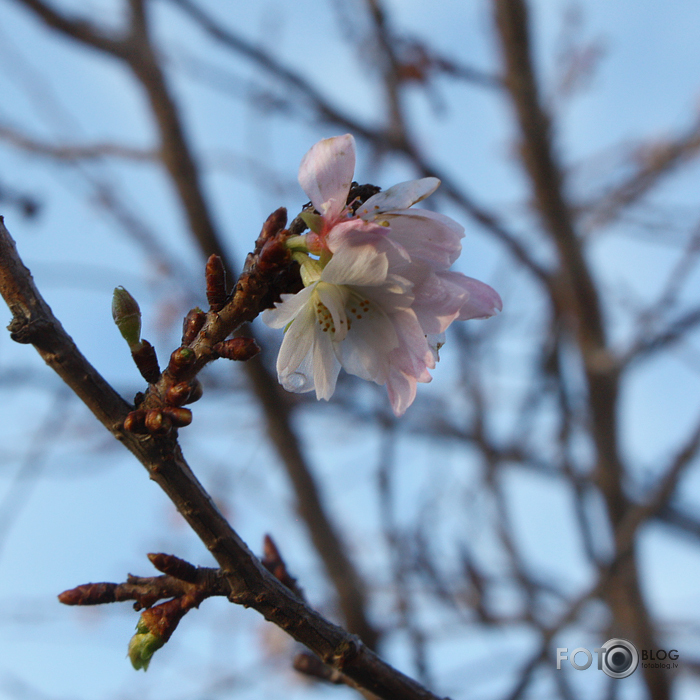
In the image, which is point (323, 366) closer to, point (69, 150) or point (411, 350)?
point (411, 350)

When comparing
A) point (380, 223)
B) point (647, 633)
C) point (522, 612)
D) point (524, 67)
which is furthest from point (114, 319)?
point (647, 633)

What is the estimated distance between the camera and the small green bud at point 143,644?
79cm

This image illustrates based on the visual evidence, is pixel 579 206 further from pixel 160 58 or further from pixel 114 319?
pixel 114 319

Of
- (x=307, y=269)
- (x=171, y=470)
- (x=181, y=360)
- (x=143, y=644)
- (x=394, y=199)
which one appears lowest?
(x=143, y=644)

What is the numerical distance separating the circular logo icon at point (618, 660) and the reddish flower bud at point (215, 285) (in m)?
1.50

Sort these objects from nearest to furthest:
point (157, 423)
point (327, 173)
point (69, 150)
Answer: point (157, 423)
point (327, 173)
point (69, 150)

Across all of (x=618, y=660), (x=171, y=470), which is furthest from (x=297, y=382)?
(x=618, y=660)

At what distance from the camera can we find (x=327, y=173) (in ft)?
2.66

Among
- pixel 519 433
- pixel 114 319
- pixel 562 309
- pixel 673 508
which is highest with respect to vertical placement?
pixel 562 309

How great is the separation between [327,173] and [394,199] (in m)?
0.09

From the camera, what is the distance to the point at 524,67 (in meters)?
2.98

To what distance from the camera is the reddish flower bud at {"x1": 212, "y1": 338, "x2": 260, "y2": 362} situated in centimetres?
74

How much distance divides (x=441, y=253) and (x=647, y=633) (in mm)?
3183

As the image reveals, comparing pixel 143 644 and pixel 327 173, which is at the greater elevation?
pixel 327 173
